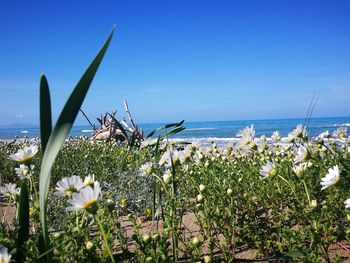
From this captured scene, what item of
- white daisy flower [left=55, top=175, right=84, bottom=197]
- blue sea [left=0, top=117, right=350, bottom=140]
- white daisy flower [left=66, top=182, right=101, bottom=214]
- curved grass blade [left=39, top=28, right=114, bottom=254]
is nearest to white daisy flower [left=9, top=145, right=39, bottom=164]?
white daisy flower [left=55, top=175, right=84, bottom=197]

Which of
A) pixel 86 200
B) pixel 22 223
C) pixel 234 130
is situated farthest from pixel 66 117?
pixel 234 130

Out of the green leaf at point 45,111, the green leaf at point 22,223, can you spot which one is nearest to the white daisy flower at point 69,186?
the green leaf at point 22,223

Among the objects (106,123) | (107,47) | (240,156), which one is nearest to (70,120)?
(107,47)

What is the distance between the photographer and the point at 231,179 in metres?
2.91

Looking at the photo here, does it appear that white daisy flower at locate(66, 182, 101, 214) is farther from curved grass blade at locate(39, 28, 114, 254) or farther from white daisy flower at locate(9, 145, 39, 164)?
white daisy flower at locate(9, 145, 39, 164)

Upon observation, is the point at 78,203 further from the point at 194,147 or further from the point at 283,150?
the point at 283,150

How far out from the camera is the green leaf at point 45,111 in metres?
1.25

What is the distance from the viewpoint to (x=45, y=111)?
1300 mm

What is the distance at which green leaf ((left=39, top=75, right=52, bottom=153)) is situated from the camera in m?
1.25

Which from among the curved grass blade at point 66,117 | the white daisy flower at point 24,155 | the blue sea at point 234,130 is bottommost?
the blue sea at point 234,130

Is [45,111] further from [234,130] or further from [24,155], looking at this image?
[234,130]

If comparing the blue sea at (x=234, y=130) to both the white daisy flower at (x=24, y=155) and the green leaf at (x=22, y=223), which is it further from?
the green leaf at (x=22, y=223)

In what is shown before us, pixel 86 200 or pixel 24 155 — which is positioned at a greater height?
pixel 24 155

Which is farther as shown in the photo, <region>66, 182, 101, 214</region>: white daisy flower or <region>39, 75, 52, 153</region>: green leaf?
<region>66, 182, 101, 214</region>: white daisy flower
